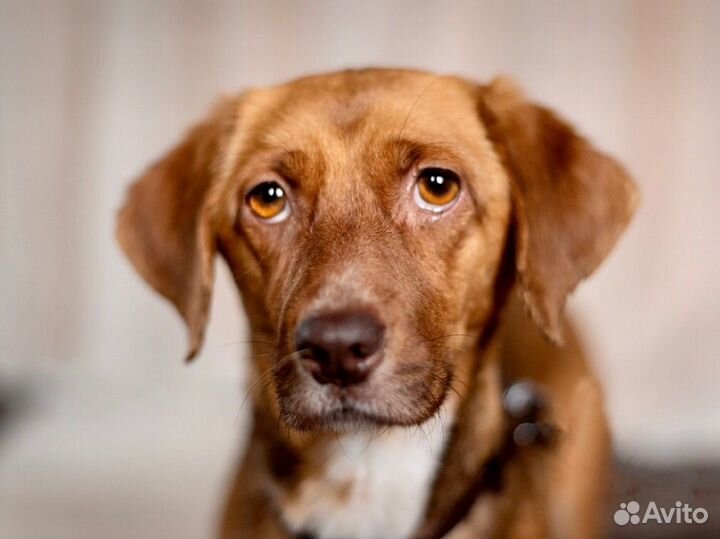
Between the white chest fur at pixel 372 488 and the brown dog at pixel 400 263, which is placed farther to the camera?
the white chest fur at pixel 372 488

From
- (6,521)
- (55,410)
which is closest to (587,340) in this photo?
(6,521)

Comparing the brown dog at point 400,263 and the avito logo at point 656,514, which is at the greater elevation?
the brown dog at point 400,263

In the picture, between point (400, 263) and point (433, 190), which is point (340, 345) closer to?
point (400, 263)

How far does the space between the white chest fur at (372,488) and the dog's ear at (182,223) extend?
383 millimetres


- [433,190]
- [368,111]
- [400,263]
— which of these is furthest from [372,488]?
[368,111]

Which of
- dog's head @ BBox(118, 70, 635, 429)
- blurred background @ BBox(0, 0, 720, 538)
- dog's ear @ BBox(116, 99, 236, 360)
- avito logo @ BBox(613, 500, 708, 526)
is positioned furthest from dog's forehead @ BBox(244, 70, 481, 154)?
blurred background @ BBox(0, 0, 720, 538)

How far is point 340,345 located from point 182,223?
65 centimetres

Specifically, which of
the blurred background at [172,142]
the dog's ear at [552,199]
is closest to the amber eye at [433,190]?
the dog's ear at [552,199]

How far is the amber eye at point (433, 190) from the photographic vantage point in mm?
1806

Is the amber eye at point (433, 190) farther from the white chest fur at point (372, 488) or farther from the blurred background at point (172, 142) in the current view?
the blurred background at point (172, 142)

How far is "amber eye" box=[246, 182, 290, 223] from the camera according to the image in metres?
1.86

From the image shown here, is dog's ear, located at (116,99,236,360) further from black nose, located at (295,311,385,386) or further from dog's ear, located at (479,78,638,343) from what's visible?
dog's ear, located at (479,78,638,343)

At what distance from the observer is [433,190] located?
5.93 ft

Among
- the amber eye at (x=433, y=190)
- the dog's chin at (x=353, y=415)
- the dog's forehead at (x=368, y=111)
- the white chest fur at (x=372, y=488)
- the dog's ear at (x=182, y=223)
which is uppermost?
the dog's forehead at (x=368, y=111)
